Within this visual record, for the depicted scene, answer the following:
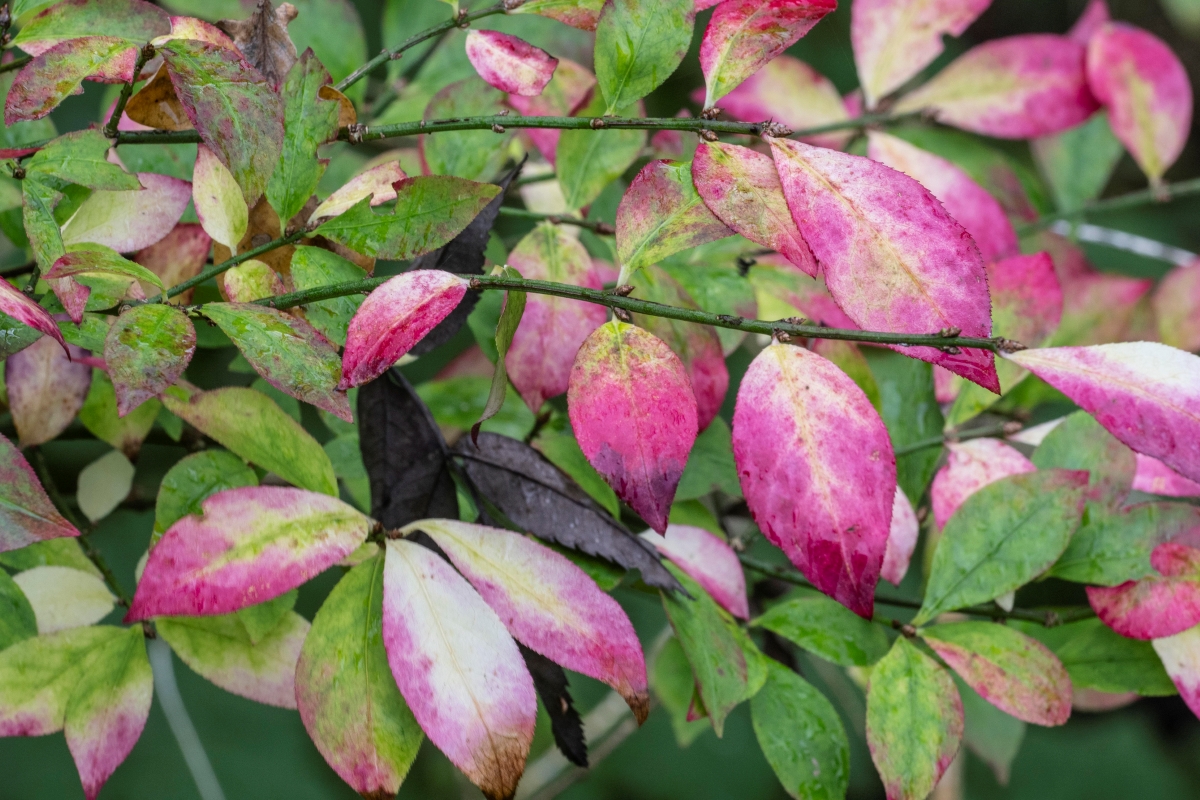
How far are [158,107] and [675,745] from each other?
950 millimetres

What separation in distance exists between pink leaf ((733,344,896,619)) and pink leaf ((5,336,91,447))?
26cm

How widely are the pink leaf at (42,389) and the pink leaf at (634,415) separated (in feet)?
0.68

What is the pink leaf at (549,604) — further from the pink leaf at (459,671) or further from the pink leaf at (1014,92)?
the pink leaf at (1014,92)

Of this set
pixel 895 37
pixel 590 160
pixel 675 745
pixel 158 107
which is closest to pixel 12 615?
pixel 158 107

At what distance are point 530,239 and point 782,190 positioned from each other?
0.14m

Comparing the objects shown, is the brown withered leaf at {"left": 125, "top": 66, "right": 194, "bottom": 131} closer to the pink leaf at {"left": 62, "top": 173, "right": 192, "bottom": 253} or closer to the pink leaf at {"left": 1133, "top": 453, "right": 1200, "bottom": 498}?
the pink leaf at {"left": 62, "top": 173, "right": 192, "bottom": 253}

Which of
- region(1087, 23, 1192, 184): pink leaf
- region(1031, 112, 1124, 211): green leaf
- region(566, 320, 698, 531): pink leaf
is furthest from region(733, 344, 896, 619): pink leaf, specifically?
region(1031, 112, 1124, 211): green leaf

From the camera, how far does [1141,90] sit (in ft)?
1.91

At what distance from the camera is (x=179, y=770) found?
876 mm

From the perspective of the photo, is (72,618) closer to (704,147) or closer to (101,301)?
(101,301)

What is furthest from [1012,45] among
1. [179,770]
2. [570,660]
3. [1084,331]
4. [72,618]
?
[179,770]

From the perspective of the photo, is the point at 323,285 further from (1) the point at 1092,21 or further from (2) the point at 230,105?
(1) the point at 1092,21

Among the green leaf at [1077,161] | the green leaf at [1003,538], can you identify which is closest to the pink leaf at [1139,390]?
the green leaf at [1003,538]

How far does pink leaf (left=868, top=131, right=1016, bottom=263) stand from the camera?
476 millimetres
